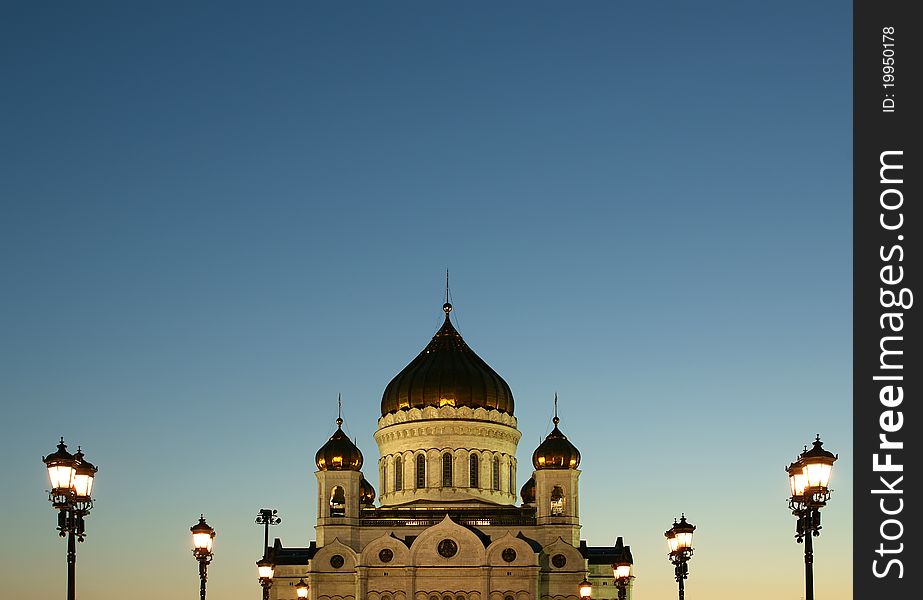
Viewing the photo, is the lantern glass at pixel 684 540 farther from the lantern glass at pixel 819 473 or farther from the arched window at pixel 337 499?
the arched window at pixel 337 499

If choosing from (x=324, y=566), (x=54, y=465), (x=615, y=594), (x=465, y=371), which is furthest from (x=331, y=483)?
(x=54, y=465)

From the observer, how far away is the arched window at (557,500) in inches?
2980

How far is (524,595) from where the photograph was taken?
7281cm

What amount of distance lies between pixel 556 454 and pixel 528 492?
6.18m

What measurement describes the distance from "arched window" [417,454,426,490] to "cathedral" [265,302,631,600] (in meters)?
0.07

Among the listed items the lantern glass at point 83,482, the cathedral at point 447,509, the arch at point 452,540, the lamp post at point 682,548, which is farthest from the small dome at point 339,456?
the lantern glass at point 83,482

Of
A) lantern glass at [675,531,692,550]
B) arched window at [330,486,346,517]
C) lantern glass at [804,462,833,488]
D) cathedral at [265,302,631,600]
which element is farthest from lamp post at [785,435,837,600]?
arched window at [330,486,346,517]

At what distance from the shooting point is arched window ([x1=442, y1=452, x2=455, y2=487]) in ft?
258

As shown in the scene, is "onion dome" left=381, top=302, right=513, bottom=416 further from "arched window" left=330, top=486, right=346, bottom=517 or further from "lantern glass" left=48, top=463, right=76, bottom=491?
"lantern glass" left=48, top=463, right=76, bottom=491

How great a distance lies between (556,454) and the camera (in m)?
76.6
